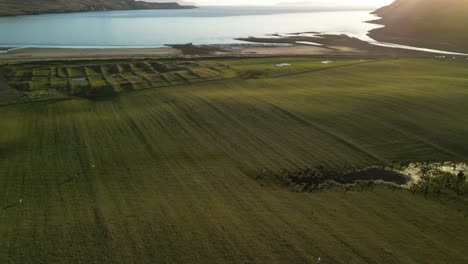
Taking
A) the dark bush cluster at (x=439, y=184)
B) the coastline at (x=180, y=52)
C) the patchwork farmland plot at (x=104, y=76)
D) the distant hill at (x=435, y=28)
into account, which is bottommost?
the dark bush cluster at (x=439, y=184)

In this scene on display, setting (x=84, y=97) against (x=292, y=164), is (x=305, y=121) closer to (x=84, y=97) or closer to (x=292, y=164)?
(x=292, y=164)

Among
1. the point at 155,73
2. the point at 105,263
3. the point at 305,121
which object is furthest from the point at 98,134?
the point at 155,73

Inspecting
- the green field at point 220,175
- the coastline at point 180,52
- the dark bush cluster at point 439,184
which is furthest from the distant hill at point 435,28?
the dark bush cluster at point 439,184

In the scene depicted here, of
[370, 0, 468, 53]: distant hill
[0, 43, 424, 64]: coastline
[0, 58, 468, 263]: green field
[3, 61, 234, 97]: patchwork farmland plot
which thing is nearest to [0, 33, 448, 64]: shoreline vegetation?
[0, 43, 424, 64]: coastline

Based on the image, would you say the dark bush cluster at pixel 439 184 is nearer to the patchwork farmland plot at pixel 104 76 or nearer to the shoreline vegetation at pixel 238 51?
the patchwork farmland plot at pixel 104 76

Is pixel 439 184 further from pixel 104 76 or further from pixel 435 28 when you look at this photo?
pixel 435 28
